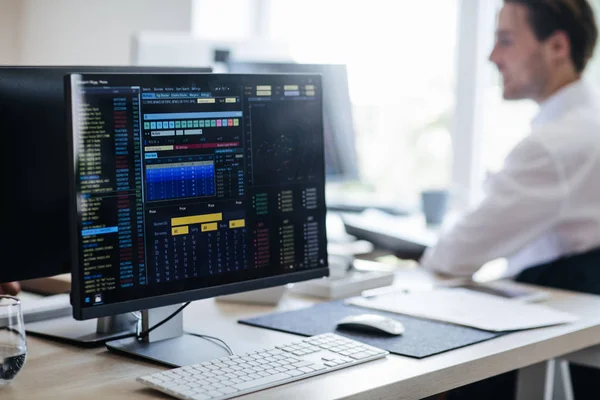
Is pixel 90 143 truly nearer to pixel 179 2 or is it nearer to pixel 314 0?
pixel 179 2

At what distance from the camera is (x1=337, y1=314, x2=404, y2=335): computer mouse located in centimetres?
144

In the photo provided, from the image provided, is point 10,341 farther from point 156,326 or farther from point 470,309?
point 470,309

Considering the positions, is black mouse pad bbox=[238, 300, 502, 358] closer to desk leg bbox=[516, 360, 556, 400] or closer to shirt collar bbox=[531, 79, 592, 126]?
desk leg bbox=[516, 360, 556, 400]

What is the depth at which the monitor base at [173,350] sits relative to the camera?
1.28 metres

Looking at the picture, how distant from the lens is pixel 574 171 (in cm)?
212

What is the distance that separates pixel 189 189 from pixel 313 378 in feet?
1.13

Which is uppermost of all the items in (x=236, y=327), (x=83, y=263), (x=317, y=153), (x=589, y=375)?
(x=317, y=153)

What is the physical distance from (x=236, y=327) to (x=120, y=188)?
15.5 inches

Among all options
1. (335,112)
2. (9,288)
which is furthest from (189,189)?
(335,112)

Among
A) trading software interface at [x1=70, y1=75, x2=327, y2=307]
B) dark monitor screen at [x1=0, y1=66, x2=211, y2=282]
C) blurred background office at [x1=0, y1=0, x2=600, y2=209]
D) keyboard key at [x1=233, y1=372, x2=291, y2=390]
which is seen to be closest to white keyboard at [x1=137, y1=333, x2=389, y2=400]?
keyboard key at [x1=233, y1=372, x2=291, y2=390]

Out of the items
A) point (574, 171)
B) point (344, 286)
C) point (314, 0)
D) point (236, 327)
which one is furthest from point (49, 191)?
point (314, 0)

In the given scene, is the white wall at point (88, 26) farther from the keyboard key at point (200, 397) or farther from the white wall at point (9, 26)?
the keyboard key at point (200, 397)

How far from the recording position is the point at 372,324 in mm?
1451

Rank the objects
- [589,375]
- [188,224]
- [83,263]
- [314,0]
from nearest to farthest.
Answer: [83,263] → [188,224] → [589,375] → [314,0]
